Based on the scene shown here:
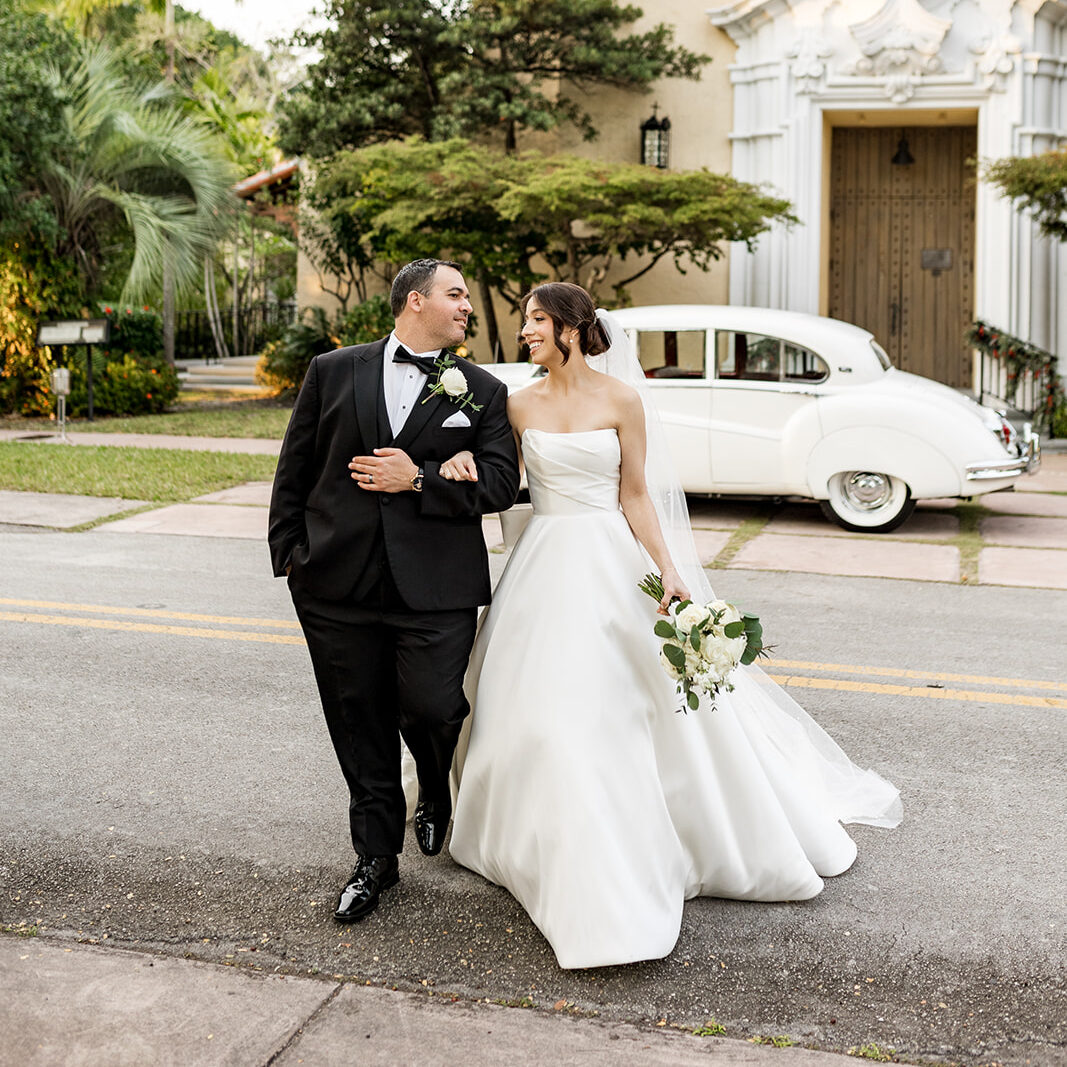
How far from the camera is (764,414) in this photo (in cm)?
1120

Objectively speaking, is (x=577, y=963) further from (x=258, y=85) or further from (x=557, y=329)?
(x=258, y=85)

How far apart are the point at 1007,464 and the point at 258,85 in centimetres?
3642

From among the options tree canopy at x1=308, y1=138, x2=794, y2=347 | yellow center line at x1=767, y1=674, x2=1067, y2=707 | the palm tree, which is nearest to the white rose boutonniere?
yellow center line at x1=767, y1=674, x2=1067, y2=707

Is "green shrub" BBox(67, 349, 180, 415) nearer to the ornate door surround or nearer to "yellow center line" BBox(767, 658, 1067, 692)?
the ornate door surround

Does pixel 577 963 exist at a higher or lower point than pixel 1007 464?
lower

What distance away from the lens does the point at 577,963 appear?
3.52 meters

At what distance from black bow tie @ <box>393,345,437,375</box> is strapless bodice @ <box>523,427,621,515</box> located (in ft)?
1.15

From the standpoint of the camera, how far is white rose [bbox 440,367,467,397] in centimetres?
388

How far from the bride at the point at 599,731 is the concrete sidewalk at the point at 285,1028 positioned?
0.33m

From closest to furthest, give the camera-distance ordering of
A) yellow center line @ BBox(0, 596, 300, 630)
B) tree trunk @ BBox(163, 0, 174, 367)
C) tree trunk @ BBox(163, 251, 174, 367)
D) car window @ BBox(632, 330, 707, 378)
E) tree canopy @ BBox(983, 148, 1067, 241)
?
yellow center line @ BBox(0, 596, 300, 630) → car window @ BBox(632, 330, 707, 378) → tree canopy @ BBox(983, 148, 1067, 241) → tree trunk @ BBox(163, 0, 174, 367) → tree trunk @ BBox(163, 251, 174, 367)

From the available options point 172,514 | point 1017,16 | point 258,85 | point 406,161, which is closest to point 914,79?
point 1017,16

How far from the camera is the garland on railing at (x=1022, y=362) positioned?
1750 cm

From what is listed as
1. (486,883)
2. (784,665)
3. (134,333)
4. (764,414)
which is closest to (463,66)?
(134,333)

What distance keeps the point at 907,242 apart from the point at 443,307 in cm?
1755
